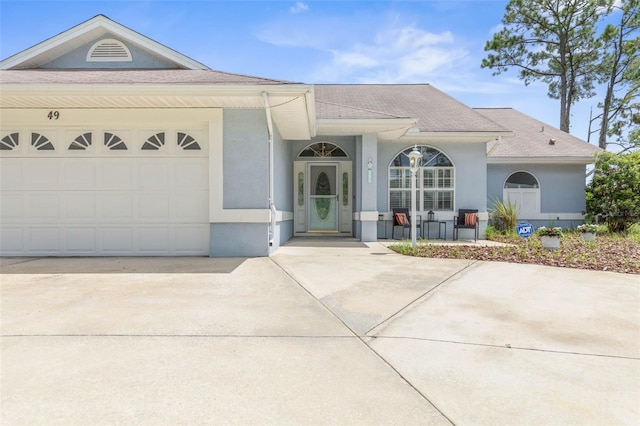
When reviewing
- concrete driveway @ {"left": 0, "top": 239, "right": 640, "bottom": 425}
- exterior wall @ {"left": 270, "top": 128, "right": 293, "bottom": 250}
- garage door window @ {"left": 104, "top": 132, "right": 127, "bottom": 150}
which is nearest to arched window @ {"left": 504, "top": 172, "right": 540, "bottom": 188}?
exterior wall @ {"left": 270, "top": 128, "right": 293, "bottom": 250}

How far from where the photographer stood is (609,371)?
2375 mm

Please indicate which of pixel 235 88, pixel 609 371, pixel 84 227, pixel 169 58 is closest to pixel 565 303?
pixel 609 371

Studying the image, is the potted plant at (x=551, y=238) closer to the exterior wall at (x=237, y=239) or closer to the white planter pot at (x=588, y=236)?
the white planter pot at (x=588, y=236)

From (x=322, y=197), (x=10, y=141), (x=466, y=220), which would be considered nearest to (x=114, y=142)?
(x=10, y=141)

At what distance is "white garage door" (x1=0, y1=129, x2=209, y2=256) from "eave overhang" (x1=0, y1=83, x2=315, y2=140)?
632mm

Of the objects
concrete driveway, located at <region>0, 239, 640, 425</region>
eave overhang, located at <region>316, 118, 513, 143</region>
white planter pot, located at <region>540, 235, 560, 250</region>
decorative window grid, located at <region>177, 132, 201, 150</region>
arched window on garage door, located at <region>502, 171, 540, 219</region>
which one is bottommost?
concrete driveway, located at <region>0, 239, 640, 425</region>

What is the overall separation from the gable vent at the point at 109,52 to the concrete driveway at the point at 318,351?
579 cm

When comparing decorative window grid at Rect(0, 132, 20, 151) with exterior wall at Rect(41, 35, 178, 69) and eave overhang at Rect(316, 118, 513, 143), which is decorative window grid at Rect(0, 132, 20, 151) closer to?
exterior wall at Rect(41, 35, 178, 69)

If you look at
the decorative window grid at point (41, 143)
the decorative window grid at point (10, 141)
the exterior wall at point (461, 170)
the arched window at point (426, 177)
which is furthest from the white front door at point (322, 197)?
the decorative window grid at point (10, 141)

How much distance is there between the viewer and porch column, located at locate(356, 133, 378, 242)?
392 inches

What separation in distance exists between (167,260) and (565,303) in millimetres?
6162

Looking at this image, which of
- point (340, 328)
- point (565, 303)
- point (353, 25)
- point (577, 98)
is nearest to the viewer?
point (340, 328)

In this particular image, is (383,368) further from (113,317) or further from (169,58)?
(169,58)

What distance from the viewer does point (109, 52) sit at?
8.66m
